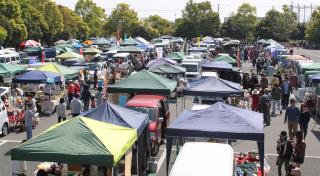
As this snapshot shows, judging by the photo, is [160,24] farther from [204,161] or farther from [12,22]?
[204,161]

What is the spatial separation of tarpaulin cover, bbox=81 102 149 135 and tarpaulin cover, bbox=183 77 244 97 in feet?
16.6

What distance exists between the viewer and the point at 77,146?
8.68 m

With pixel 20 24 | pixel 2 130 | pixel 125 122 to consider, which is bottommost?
pixel 2 130

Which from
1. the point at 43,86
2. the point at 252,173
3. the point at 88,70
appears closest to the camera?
the point at 252,173

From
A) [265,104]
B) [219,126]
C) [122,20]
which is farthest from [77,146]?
[122,20]

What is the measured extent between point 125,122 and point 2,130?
279 inches

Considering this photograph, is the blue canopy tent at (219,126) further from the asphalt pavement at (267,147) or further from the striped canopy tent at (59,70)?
the striped canopy tent at (59,70)

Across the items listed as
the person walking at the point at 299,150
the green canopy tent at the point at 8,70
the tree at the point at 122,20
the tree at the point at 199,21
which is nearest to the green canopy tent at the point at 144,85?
the person walking at the point at 299,150

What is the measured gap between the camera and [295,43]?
286 ft

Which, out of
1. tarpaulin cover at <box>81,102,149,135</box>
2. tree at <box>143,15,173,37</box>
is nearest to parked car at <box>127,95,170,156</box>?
tarpaulin cover at <box>81,102,149,135</box>

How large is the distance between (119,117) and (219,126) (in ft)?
7.65

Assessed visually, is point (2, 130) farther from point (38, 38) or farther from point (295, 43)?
point (295, 43)

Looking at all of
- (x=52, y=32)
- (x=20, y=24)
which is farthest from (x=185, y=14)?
(x=20, y=24)

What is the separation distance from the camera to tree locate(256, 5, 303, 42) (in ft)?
267
